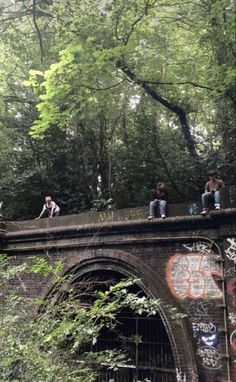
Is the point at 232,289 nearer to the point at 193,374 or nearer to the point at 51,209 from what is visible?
the point at 193,374

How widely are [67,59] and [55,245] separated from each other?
4.11 meters

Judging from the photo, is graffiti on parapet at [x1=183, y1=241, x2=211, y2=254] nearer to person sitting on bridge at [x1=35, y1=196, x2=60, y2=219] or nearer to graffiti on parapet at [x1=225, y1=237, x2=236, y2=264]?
graffiti on parapet at [x1=225, y1=237, x2=236, y2=264]

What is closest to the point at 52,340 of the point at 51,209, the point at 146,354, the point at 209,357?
the point at 209,357

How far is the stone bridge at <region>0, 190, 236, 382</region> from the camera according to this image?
263 inches

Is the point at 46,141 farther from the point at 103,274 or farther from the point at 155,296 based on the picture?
the point at 155,296

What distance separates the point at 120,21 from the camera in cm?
859

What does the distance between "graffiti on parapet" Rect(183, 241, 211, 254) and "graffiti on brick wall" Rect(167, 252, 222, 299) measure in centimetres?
7

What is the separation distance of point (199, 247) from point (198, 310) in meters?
1.10

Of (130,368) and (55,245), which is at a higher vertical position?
(55,245)

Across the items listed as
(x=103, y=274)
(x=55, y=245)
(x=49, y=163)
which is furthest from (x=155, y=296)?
(x=49, y=163)

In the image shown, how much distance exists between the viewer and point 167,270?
24.3ft

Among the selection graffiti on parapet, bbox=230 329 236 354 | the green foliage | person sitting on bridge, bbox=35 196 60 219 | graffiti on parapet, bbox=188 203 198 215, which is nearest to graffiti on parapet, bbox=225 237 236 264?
graffiti on parapet, bbox=188 203 198 215

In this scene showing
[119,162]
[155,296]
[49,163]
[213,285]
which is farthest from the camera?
[49,163]

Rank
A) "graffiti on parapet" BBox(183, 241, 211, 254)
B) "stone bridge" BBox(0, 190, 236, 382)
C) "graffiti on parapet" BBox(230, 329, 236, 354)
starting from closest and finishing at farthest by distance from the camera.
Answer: "graffiti on parapet" BBox(230, 329, 236, 354) → "stone bridge" BBox(0, 190, 236, 382) → "graffiti on parapet" BBox(183, 241, 211, 254)
